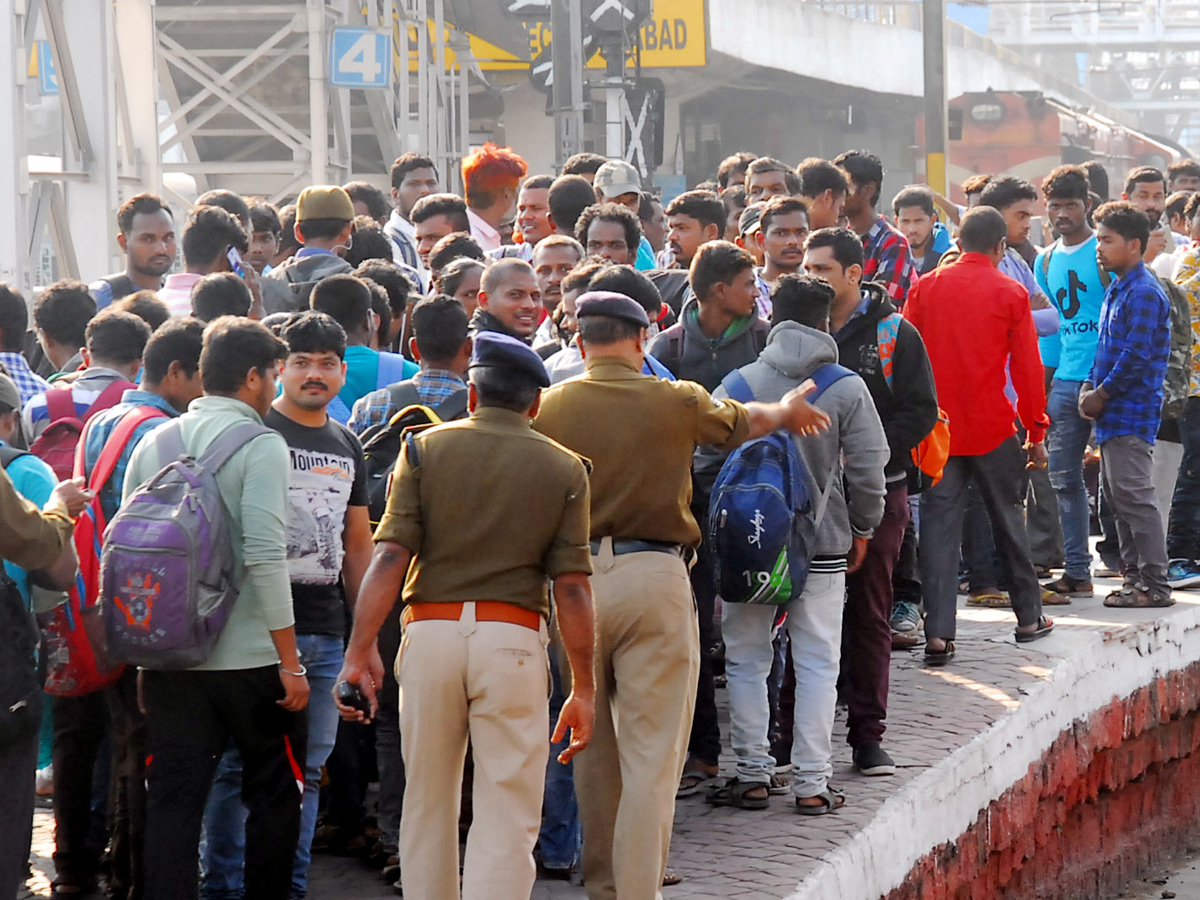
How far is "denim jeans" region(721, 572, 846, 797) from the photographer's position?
19.6 ft

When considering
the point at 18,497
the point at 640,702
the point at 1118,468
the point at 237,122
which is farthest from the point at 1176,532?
the point at 237,122

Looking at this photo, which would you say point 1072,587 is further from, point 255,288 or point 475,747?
point 475,747

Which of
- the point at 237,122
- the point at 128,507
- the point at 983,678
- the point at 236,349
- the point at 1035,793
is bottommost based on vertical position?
the point at 1035,793

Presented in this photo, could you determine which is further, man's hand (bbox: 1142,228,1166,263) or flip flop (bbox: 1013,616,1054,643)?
man's hand (bbox: 1142,228,1166,263)

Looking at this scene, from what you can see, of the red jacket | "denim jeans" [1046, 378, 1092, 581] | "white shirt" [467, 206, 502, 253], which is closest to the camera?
the red jacket

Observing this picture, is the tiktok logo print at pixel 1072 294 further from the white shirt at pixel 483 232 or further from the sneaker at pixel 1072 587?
the white shirt at pixel 483 232

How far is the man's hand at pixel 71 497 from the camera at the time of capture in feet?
14.9

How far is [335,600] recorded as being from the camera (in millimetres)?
5203

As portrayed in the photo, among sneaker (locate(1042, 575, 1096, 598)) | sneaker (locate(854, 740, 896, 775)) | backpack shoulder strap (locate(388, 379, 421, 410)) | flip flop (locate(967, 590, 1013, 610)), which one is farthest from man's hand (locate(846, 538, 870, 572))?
sneaker (locate(1042, 575, 1096, 598))

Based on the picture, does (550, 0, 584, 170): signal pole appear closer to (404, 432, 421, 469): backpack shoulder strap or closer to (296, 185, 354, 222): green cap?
(296, 185, 354, 222): green cap

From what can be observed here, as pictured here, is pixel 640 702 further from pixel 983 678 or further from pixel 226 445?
pixel 983 678

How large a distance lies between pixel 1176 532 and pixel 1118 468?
1.33m

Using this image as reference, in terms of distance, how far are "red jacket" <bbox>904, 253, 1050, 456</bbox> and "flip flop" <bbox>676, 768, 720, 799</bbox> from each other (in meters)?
2.23

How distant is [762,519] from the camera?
5703 mm
